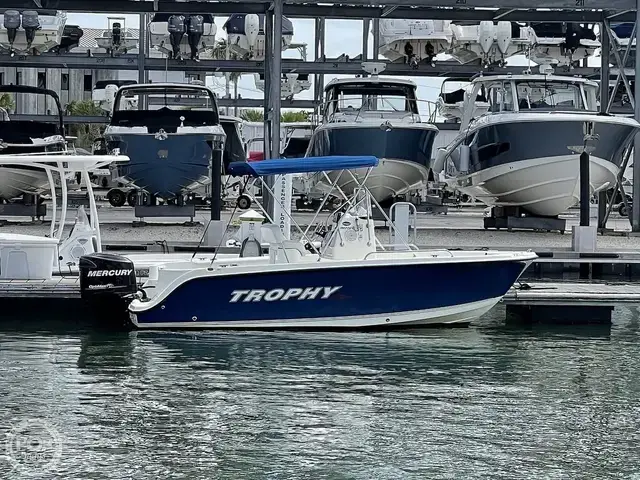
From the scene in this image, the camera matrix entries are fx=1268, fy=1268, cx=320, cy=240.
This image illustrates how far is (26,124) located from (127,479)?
644 inches

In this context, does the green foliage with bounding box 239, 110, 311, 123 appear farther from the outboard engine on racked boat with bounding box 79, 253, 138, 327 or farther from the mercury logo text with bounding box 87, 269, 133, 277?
the mercury logo text with bounding box 87, 269, 133, 277

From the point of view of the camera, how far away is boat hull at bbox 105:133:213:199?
2219 centimetres

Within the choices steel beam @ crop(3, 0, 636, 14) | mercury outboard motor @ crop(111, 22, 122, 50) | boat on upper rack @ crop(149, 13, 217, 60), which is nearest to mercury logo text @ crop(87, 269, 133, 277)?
steel beam @ crop(3, 0, 636, 14)

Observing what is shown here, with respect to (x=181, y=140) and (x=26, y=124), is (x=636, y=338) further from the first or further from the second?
(x=26, y=124)

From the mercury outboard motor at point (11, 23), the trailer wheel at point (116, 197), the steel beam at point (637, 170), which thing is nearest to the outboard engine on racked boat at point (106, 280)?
the steel beam at point (637, 170)

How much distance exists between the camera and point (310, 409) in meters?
10.2

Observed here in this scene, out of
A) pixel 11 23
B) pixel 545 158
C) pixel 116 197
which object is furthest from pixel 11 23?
pixel 545 158

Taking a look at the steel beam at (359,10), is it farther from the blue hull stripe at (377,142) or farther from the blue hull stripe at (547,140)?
the blue hull stripe at (377,142)

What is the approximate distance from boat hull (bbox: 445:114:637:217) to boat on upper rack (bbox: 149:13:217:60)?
963 cm

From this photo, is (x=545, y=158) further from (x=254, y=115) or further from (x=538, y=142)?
(x=254, y=115)

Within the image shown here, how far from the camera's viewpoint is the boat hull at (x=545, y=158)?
2041 centimetres

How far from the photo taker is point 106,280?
1368cm
